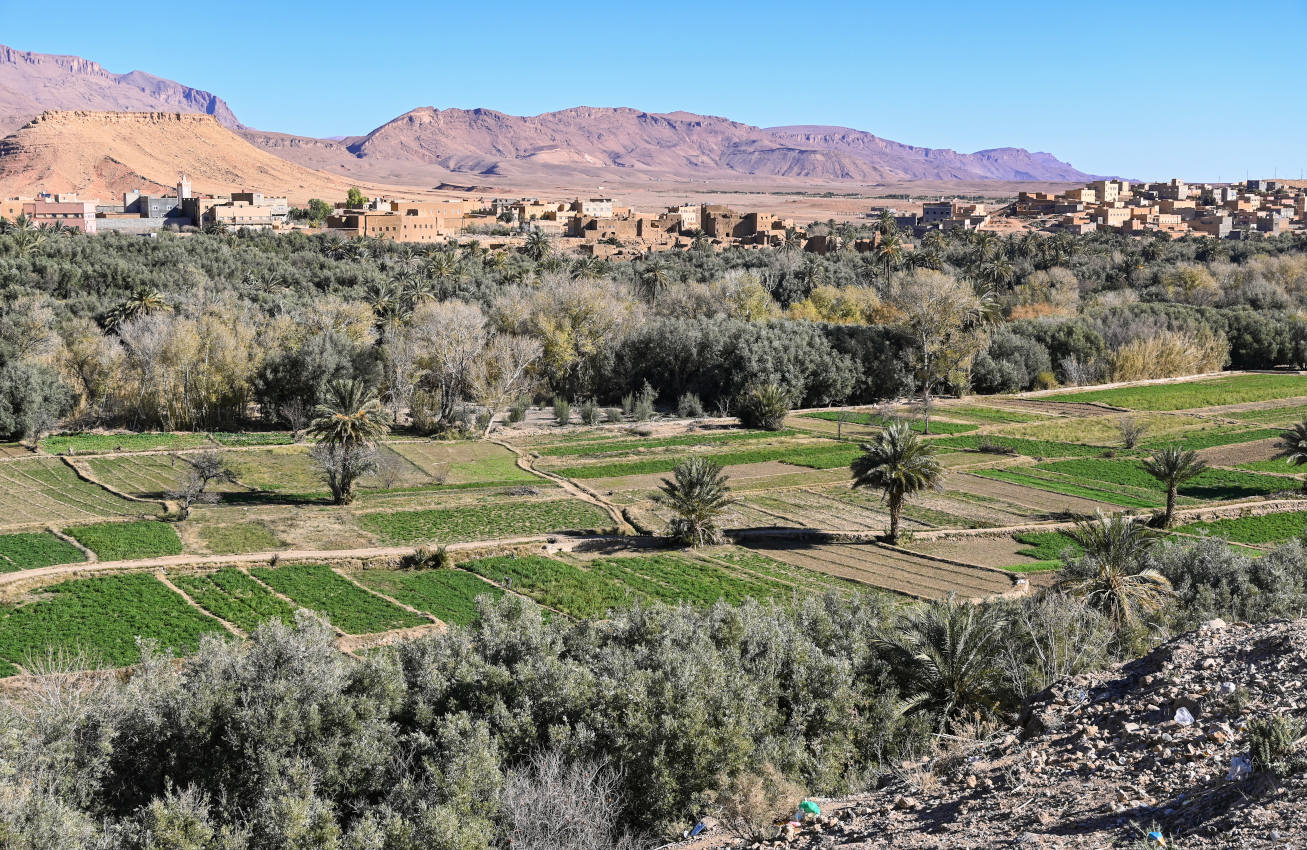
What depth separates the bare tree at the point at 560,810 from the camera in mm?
12102

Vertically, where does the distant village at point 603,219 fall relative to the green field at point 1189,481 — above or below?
above

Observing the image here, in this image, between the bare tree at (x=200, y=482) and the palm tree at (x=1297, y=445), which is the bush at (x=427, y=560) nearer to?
the bare tree at (x=200, y=482)

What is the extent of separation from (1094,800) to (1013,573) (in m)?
20.4

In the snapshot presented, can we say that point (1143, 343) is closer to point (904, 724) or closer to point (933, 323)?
point (933, 323)

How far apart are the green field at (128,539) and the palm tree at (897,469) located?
20.0 meters

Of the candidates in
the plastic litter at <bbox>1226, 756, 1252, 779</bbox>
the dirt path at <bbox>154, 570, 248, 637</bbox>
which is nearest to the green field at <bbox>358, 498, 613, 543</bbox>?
the dirt path at <bbox>154, 570, 248, 637</bbox>

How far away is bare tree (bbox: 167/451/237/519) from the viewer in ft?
113

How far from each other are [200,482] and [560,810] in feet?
91.2

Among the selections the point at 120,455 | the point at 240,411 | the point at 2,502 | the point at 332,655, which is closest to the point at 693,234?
the point at 240,411

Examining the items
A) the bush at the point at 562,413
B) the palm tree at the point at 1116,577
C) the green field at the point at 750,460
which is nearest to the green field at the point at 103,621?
the green field at the point at 750,460

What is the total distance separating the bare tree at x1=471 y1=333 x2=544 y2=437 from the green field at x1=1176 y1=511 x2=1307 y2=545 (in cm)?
3047

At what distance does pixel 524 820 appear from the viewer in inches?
477

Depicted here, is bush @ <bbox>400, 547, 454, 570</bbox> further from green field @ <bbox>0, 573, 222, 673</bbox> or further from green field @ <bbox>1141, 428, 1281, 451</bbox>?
green field @ <bbox>1141, 428, 1281, 451</bbox>

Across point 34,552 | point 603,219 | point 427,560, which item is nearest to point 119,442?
point 34,552
